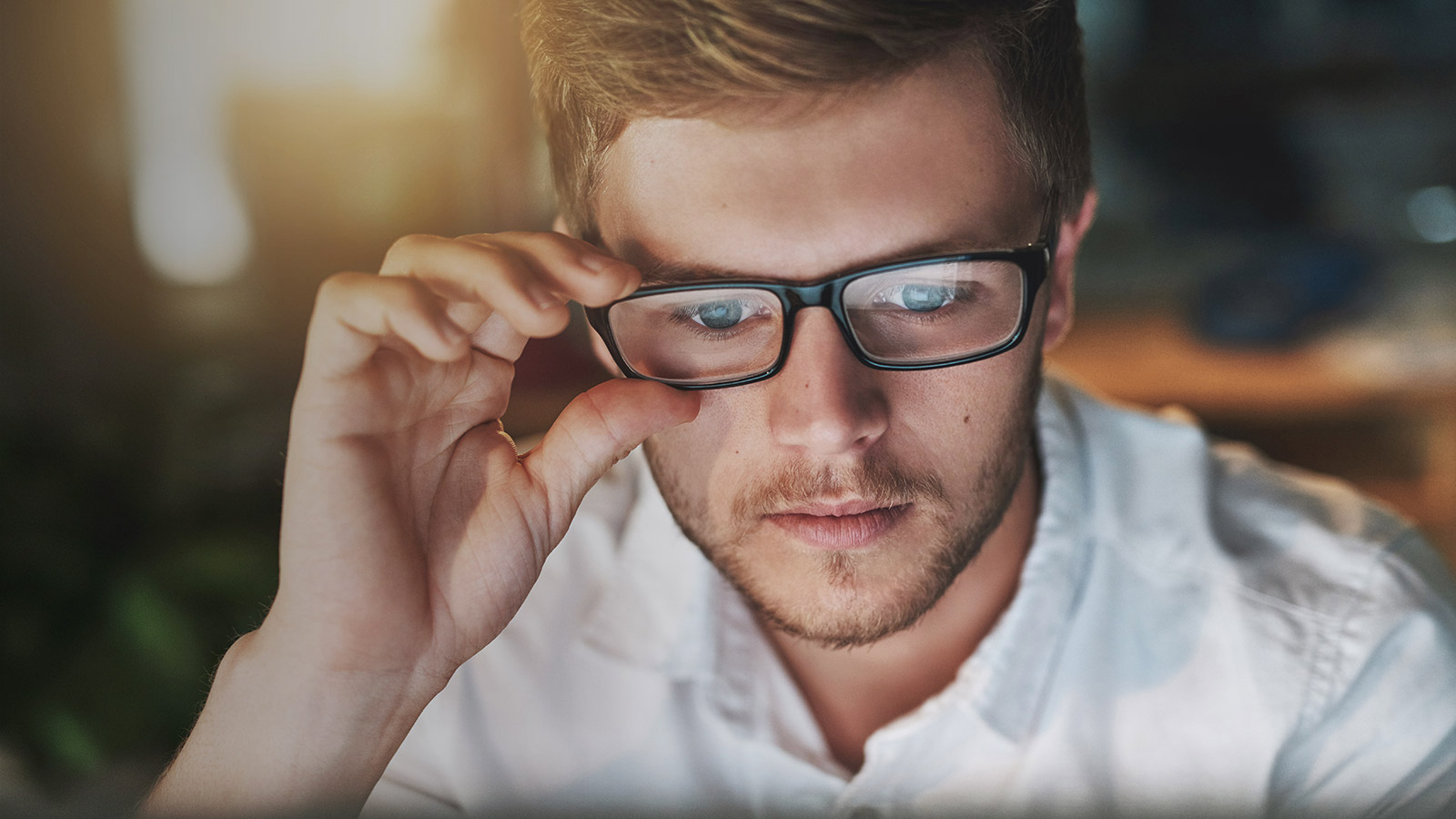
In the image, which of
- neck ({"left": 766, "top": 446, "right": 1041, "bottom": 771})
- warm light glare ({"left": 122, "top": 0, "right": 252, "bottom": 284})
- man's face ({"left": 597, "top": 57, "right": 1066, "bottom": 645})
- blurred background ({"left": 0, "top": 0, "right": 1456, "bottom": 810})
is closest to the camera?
man's face ({"left": 597, "top": 57, "right": 1066, "bottom": 645})

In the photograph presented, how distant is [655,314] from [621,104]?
0.21 m

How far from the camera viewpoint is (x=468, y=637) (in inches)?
37.9

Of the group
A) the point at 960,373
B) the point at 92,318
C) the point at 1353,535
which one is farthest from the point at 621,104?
the point at 92,318

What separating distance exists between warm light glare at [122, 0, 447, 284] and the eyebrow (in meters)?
1.82

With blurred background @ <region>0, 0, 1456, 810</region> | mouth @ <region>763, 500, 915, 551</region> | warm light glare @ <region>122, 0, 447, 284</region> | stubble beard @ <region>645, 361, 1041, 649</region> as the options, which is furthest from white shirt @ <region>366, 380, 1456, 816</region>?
warm light glare @ <region>122, 0, 447, 284</region>

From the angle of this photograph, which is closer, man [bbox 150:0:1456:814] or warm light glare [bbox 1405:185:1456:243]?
man [bbox 150:0:1456:814]

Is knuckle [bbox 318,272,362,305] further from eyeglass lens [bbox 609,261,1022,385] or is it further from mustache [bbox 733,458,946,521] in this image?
mustache [bbox 733,458,946,521]

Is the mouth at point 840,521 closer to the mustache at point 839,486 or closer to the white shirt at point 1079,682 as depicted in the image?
the mustache at point 839,486

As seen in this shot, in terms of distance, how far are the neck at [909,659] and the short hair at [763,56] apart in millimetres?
477

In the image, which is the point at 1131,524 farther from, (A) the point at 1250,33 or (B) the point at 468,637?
(A) the point at 1250,33

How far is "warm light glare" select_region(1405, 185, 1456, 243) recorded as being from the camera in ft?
9.23

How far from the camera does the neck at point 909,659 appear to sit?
1253mm

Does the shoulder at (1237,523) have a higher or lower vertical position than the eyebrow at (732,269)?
lower

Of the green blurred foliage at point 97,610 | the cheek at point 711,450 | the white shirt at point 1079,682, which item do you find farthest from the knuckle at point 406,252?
the green blurred foliage at point 97,610
